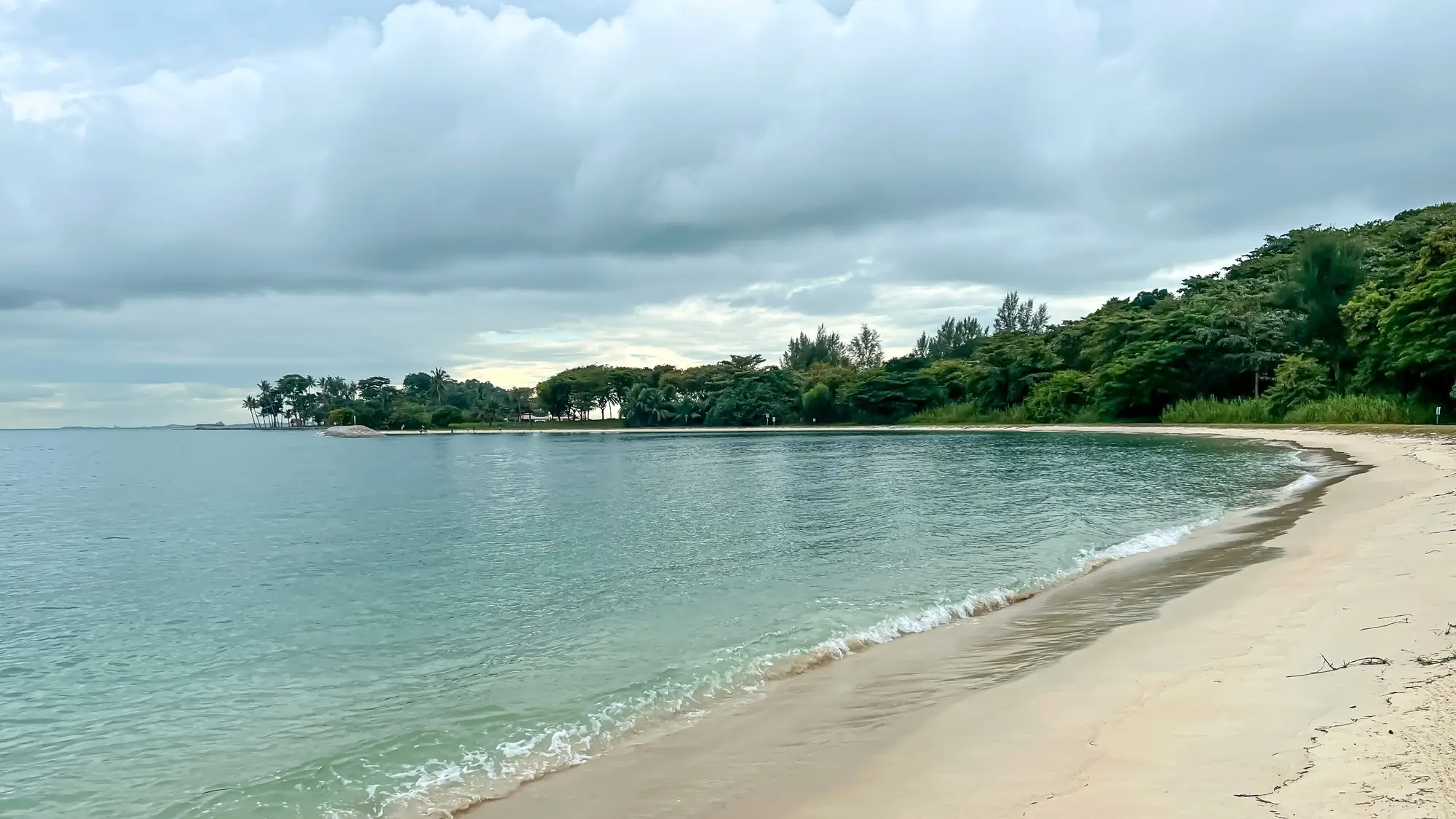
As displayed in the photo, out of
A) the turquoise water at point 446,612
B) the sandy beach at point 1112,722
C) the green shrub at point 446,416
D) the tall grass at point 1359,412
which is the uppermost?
the green shrub at point 446,416

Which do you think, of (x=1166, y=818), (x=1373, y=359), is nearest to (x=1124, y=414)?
(x=1373, y=359)

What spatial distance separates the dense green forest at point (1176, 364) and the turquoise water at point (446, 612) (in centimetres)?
1983

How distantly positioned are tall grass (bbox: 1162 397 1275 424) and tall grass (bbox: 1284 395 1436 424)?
269 cm

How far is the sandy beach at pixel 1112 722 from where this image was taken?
4637 mm

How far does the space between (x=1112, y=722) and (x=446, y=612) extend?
966 centimetres

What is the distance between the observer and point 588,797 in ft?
19.2

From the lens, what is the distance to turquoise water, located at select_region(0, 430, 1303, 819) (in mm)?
6984

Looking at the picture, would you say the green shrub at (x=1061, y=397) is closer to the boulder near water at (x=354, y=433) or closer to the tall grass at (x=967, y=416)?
the tall grass at (x=967, y=416)

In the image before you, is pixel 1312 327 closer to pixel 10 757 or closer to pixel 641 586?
pixel 641 586

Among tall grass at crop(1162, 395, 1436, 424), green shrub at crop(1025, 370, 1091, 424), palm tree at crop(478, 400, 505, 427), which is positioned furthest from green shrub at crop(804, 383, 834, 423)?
palm tree at crop(478, 400, 505, 427)

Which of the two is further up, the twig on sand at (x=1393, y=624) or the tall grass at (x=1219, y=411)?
the tall grass at (x=1219, y=411)

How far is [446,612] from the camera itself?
12461 mm

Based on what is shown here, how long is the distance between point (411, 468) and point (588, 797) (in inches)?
1997

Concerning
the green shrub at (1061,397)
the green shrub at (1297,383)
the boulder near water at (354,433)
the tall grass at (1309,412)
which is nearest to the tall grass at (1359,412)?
the tall grass at (1309,412)
